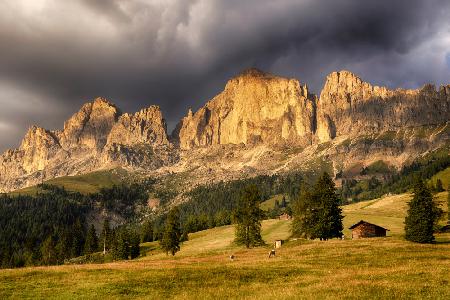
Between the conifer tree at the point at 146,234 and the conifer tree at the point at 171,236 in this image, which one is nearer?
the conifer tree at the point at 171,236

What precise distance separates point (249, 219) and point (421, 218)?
1291 inches

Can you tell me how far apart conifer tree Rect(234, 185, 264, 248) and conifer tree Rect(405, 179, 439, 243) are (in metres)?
29.4

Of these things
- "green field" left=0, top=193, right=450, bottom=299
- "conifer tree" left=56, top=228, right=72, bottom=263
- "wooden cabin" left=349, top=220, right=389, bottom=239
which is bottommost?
"green field" left=0, top=193, right=450, bottom=299

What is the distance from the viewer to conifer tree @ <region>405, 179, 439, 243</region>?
247 ft

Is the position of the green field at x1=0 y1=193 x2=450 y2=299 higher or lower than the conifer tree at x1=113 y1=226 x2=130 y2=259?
lower

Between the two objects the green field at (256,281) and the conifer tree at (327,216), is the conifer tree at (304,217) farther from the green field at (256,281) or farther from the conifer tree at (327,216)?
the green field at (256,281)

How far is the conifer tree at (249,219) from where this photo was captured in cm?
9100

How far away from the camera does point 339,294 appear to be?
26359 mm

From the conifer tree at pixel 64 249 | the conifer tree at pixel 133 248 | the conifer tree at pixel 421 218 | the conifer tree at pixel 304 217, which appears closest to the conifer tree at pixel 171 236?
the conifer tree at pixel 133 248

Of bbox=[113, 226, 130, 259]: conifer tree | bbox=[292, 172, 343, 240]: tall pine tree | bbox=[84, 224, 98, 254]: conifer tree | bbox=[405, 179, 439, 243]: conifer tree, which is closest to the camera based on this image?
bbox=[405, 179, 439, 243]: conifer tree

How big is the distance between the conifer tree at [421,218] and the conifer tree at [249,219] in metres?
29.4

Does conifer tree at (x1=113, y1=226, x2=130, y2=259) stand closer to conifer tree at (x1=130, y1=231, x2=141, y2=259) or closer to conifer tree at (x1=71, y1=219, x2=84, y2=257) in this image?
conifer tree at (x1=130, y1=231, x2=141, y2=259)

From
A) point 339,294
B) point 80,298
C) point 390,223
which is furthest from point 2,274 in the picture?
point 390,223

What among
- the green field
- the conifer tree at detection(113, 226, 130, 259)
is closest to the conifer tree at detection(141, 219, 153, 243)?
the conifer tree at detection(113, 226, 130, 259)
